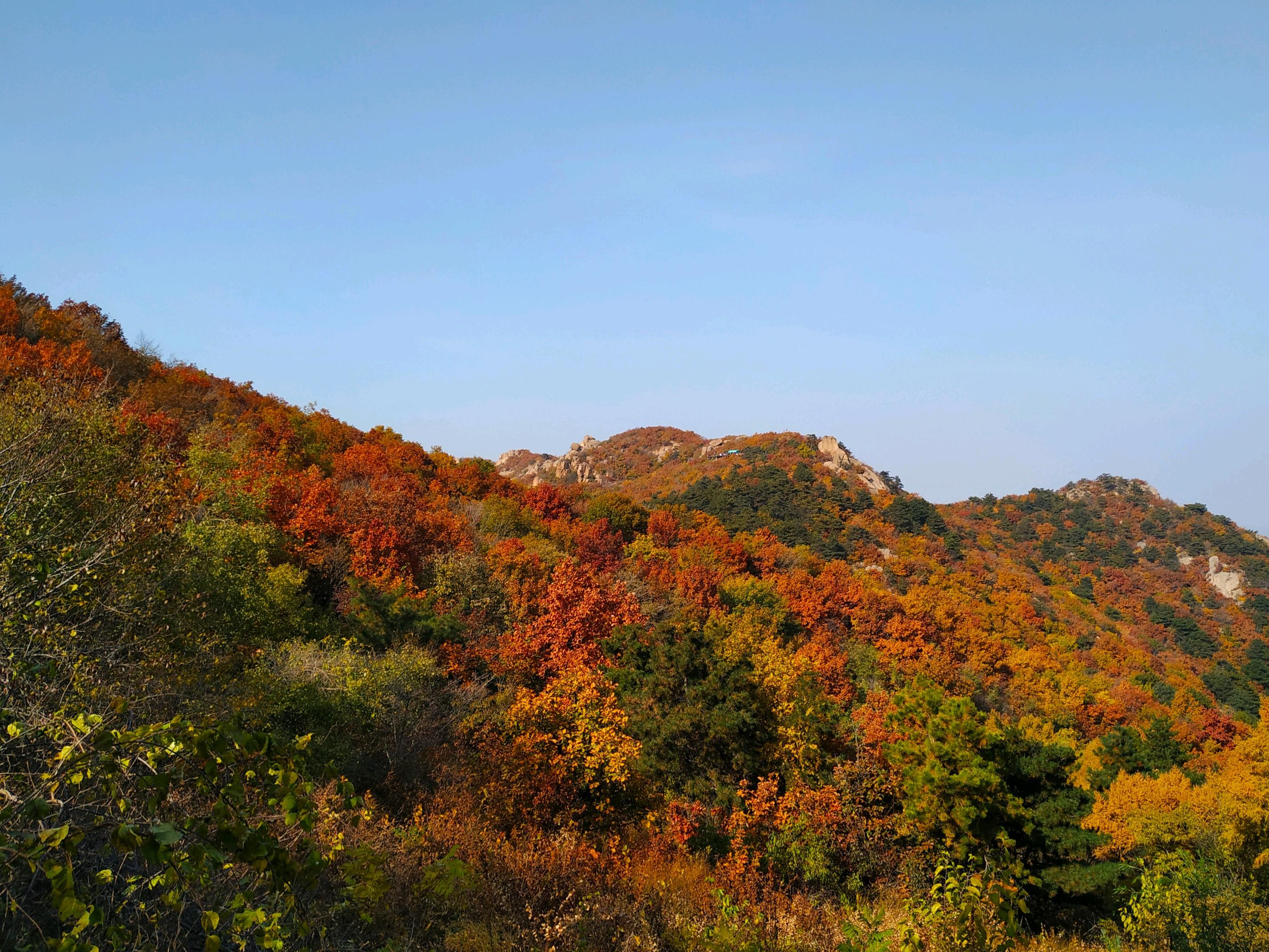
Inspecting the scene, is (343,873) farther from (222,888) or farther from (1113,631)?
(1113,631)

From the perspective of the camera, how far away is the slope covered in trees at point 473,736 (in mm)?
4562

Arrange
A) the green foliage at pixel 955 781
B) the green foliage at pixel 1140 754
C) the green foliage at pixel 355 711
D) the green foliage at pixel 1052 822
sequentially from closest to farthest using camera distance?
the green foliage at pixel 355 711
the green foliage at pixel 955 781
the green foliage at pixel 1052 822
the green foliage at pixel 1140 754

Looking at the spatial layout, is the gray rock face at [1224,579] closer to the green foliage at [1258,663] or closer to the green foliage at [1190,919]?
the green foliage at [1258,663]

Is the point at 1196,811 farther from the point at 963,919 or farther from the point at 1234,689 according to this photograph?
the point at 1234,689

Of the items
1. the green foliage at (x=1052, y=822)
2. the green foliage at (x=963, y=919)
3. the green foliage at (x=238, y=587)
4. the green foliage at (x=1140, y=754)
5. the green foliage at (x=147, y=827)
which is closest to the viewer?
the green foliage at (x=147, y=827)

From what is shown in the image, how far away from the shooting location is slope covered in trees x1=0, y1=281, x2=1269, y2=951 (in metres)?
4.56

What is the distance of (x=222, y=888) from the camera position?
21.2ft

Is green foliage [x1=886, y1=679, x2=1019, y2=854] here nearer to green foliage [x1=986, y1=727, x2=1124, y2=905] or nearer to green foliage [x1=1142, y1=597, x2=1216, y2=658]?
green foliage [x1=986, y1=727, x2=1124, y2=905]

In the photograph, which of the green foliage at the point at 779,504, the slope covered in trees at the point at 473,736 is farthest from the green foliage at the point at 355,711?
the green foliage at the point at 779,504

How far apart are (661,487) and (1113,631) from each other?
59.6m

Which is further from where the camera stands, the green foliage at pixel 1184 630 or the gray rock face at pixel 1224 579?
the gray rock face at pixel 1224 579

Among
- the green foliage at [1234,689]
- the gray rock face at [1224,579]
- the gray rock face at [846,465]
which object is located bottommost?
the green foliage at [1234,689]

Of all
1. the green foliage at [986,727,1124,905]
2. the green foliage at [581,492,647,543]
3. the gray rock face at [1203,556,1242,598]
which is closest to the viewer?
the green foliage at [986,727,1124,905]

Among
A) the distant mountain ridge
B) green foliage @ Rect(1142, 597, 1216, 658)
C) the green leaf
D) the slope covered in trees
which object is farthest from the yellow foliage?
the distant mountain ridge
